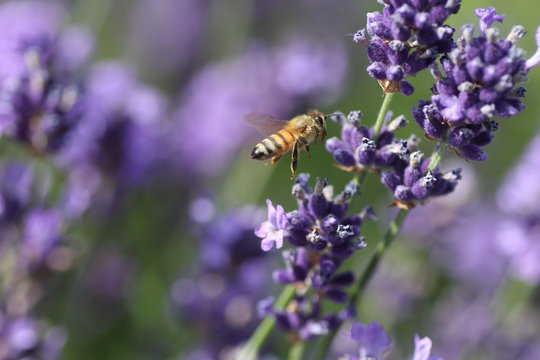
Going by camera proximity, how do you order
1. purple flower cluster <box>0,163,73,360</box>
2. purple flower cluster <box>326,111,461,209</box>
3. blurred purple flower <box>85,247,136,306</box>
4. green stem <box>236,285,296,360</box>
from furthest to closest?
blurred purple flower <box>85,247,136,306</box> → purple flower cluster <box>0,163,73,360</box> → green stem <box>236,285,296,360</box> → purple flower cluster <box>326,111,461,209</box>

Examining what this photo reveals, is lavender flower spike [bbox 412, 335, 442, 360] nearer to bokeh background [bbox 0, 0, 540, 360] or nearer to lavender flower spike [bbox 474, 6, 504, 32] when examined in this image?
lavender flower spike [bbox 474, 6, 504, 32]

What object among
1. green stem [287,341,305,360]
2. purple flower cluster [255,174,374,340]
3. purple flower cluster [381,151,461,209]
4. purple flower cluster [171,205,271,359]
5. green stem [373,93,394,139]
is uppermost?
green stem [373,93,394,139]

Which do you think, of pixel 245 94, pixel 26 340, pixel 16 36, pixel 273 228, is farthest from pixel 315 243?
pixel 245 94

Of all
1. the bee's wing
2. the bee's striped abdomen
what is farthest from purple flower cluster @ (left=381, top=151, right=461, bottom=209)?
the bee's wing

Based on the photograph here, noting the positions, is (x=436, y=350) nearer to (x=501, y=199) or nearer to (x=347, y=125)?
(x=501, y=199)

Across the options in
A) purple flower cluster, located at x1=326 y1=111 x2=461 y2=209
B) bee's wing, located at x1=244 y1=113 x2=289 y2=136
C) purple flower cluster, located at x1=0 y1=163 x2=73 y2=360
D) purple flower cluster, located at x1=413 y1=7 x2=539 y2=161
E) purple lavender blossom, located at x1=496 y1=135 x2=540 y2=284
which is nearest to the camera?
purple flower cluster, located at x1=413 y1=7 x2=539 y2=161

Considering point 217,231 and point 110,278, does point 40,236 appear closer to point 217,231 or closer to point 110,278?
point 217,231

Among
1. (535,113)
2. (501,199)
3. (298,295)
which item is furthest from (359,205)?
(298,295)

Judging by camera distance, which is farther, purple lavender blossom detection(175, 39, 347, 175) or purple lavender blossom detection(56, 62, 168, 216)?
purple lavender blossom detection(175, 39, 347, 175)
